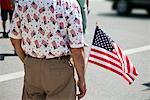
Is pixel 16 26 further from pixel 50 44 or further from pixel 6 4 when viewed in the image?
pixel 6 4

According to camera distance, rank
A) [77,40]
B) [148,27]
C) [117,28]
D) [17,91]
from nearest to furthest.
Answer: [77,40], [17,91], [117,28], [148,27]

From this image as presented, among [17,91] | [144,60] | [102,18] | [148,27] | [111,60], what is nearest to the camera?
[111,60]

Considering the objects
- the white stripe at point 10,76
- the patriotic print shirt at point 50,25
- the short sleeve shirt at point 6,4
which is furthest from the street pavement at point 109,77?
the patriotic print shirt at point 50,25

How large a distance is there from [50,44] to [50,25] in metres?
0.16

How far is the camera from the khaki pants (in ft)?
11.7

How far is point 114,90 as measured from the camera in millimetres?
7055

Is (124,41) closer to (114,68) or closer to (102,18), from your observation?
(102,18)

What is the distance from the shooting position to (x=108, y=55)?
4348 millimetres

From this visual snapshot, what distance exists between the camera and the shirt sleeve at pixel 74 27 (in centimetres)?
345

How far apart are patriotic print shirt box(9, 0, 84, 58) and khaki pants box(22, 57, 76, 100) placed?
76mm

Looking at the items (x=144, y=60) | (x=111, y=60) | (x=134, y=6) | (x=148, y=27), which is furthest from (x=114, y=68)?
(x=134, y=6)

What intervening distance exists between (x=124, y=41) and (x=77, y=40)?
333 inches

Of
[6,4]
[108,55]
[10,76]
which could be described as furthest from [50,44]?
[6,4]

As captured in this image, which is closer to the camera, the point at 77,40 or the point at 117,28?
the point at 77,40
